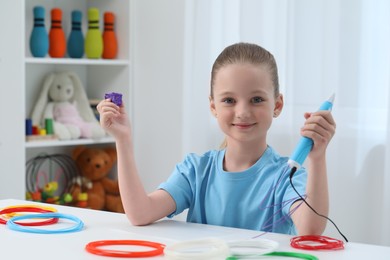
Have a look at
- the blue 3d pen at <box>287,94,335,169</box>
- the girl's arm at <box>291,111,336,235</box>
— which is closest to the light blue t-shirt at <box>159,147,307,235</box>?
the girl's arm at <box>291,111,336,235</box>

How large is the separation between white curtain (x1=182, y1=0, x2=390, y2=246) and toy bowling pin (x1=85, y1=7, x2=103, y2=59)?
74 cm

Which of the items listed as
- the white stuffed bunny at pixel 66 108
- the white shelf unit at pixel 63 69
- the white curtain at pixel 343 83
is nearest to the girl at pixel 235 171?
the white curtain at pixel 343 83

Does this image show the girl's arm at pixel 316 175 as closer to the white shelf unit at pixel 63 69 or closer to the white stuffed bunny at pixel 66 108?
the white shelf unit at pixel 63 69

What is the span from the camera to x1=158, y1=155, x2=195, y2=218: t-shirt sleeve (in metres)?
1.62

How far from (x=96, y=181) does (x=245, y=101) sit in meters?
1.94

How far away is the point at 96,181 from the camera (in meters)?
3.32

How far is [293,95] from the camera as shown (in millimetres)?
2664

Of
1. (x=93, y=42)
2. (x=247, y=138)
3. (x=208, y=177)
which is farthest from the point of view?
(x=93, y=42)

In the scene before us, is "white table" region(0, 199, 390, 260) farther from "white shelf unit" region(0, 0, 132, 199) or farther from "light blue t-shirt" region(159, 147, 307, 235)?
"white shelf unit" region(0, 0, 132, 199)

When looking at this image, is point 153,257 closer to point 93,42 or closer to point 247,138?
point 247,138

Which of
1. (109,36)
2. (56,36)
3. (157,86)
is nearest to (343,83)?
(157,86)

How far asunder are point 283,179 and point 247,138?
4.8 inches

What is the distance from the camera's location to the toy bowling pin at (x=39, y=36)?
3.04 metres

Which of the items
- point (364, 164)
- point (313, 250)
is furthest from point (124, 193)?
point (364, 164)
